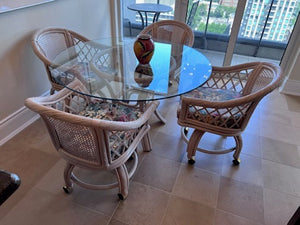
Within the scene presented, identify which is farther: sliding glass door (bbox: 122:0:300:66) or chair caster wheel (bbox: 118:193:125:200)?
sliding glass door (bbox: 122:0:300:66)

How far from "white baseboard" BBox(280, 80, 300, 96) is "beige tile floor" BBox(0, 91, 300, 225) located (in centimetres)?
96

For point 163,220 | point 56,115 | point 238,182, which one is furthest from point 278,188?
point 56,115

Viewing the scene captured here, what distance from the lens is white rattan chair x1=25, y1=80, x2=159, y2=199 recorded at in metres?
1.01

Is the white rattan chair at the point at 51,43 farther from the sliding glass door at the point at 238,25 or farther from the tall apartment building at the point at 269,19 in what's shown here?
the tall apartment building at the point at 269,19

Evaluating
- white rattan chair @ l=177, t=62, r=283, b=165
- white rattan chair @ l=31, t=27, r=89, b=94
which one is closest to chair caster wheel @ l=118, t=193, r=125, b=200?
white rattan chair @ l=177, t=62, r=283, b=165

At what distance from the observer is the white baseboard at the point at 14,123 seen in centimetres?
197

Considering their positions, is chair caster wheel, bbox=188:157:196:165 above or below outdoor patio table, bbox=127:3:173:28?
below

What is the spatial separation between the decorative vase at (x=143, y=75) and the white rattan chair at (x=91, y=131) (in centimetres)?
21

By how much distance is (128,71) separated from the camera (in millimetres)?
1749

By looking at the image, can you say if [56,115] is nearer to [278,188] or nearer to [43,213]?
[43,213]

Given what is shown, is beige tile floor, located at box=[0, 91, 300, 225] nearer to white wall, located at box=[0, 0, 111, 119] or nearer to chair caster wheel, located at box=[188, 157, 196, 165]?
chair caster wheel, located at box=[188, 157, 196, 165]

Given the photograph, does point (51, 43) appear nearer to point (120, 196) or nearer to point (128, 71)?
point (128, 71)

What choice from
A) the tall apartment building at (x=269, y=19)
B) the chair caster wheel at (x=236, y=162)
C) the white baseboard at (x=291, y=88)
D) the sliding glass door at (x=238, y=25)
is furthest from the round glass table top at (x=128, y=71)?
the white baseboard at (x=291, y=88)

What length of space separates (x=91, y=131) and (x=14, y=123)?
137cm
